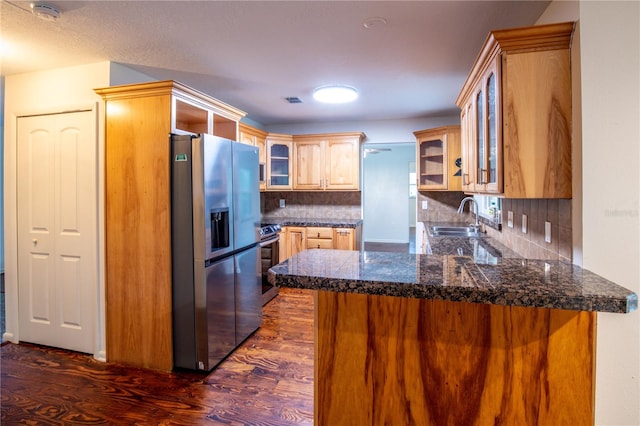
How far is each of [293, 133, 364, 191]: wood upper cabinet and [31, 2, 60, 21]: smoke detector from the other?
3.33 meters

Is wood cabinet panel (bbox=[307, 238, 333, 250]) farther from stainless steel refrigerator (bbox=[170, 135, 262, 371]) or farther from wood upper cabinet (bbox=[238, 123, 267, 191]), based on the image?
stainless steel refrigerator (bbox=[170, 135, 262, 371])

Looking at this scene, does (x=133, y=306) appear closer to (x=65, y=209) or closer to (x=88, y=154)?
(x=65, y=209)

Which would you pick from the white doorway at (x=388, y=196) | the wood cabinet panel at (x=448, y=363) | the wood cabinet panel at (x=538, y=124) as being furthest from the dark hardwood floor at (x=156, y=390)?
the white doorway at (x=388, y=196)

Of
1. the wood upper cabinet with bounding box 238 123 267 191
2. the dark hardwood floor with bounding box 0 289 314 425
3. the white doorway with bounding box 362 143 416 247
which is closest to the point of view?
the dark hardwood floor with bounding box 0 289 314 425

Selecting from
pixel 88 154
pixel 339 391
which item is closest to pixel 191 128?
pixel 88 154

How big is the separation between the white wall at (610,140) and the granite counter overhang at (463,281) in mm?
176

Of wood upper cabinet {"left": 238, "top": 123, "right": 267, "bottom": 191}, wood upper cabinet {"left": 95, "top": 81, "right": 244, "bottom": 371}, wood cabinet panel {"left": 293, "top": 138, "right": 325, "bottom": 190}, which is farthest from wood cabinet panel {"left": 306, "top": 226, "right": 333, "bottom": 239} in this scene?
wood upper cabinet {"left": 95, "top": 81, "right": 244, "bottom": 371}

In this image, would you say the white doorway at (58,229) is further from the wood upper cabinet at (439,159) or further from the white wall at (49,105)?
the wood upper cabinet at (439,159)

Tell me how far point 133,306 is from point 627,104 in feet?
10.5

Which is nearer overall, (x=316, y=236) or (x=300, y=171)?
(x=316, y=236)

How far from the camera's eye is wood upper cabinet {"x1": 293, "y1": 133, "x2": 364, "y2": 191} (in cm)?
493

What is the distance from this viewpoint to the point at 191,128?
3252 mm

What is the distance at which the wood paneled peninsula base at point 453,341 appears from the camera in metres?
1.13

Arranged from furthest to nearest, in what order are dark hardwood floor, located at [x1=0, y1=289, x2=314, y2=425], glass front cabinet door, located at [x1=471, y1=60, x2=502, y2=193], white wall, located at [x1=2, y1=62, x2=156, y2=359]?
white wall, located at [x1=2, y1=62, x2=156, y2=359] < dark hardwood floor, located at [x1=0, y1=289, x2=314, y2=425] < glass front cabinet door, located at [x1=471, y1=60, x2=502, y2=193]
